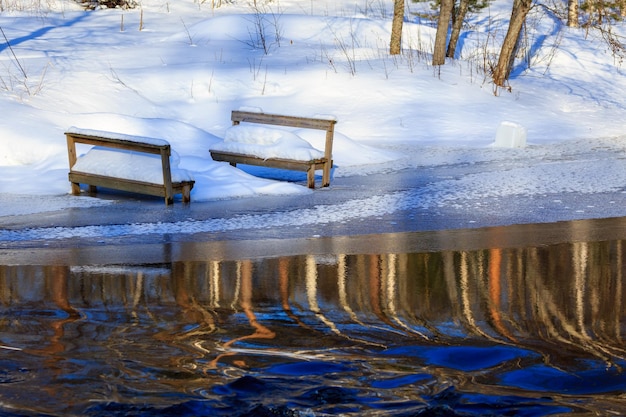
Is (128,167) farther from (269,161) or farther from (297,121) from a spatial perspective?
(297,121)

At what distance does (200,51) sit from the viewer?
23.5 metres

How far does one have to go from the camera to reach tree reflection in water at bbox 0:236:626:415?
178 inches

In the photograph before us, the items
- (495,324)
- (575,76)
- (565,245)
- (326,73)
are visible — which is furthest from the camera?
(575,76)

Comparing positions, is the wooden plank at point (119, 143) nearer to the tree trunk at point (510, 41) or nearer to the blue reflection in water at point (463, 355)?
the blue reflection in water at point (463, 355)

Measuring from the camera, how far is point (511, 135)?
55.5 feet

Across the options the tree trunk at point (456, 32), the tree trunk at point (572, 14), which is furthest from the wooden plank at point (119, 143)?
the tree trunk at point (572, 14)

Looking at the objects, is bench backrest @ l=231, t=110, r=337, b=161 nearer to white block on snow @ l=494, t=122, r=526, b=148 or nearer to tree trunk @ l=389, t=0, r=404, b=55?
white block on snow @ l=494, t=122, r=526, b=148

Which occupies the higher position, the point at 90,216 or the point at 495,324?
the point at 495,324

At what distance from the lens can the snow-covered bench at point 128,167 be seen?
1112cm

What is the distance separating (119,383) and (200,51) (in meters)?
19.5

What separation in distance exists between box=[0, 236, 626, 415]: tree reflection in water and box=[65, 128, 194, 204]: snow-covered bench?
11.5 ft

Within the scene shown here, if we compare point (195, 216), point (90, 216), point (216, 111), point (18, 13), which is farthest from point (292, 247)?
point (18, 13)

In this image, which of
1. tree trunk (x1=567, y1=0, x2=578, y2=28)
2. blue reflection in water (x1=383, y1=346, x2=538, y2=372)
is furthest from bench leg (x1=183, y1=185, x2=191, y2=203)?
tree trunk (x1=567, y1=0, x2=578, y2=28)

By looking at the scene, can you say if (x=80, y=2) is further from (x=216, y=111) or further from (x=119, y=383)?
(x=119, y=383)
